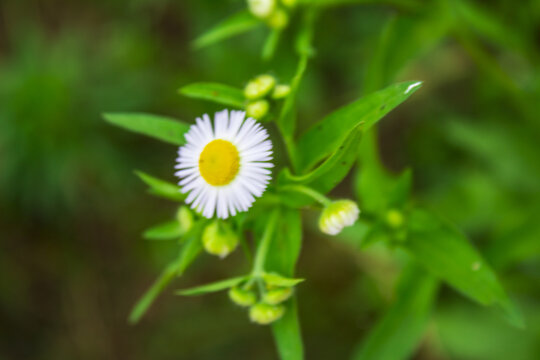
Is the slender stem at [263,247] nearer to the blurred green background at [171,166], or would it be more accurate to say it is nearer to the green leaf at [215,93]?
the green leaf at [215,93]

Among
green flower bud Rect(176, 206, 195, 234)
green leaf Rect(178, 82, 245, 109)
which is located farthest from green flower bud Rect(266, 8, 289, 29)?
green flower bud Rect(176, 206, 195, 234)

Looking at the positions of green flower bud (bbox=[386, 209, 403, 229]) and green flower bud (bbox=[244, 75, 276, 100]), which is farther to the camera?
green flower bud (bbox=[386, 209, 403, 229])

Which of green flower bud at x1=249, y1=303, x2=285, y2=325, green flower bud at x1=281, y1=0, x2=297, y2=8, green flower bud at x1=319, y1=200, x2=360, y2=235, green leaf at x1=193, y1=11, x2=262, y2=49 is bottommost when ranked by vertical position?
green flower bud at x1=249, y1=303, x2=285, y2=325

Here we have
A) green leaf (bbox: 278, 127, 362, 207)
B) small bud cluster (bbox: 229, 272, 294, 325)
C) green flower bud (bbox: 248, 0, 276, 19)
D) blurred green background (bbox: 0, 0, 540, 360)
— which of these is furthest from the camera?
blurred green background (bbox: 0, 0, 540, 360)

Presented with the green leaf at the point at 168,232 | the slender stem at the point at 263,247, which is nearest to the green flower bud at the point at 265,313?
the slender stem at the point at 263,247

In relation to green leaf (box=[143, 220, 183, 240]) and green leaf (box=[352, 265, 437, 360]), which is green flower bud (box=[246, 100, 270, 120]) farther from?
green leaf (box=[352, 265, 437, 360])

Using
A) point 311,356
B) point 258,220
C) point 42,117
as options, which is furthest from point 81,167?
point 258,220

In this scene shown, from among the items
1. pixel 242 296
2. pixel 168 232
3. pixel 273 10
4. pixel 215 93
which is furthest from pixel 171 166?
pixel 242 296
